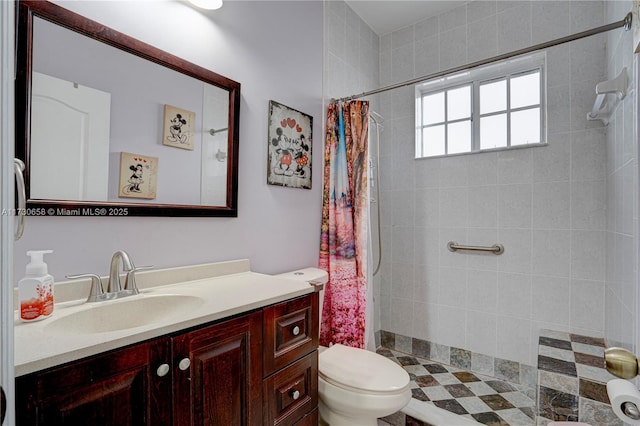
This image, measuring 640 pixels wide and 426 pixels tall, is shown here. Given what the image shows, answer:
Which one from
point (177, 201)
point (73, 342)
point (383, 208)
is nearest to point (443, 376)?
point (383, 208)

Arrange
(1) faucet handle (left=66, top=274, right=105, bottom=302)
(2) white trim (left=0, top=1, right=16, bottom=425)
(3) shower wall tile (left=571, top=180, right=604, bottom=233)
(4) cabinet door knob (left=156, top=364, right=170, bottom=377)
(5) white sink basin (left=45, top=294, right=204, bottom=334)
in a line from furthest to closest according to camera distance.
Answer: (3) shower wall tile (left=571, top=180, right=604, bottom=233) < (1) faucet handle (left=66, top=274, right=105, bottom=302) < (5) white sink basin (left=45, top=294, right=204, bottom=334) < (4) cabinet door knob (left=156, top=364, right=170, bottom=377) < (2) white trim (left=0, top=1, right=16, bottom=425)

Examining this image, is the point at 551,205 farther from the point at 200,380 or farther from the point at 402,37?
the point at 200,380

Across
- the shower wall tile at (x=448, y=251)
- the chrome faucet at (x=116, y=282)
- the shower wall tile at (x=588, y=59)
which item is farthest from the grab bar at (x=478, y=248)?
the chrome faucet at (x=116, y=282)

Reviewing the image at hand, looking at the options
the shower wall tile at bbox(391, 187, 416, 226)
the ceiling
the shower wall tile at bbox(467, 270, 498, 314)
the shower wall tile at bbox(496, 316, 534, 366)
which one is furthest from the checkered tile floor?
the ceiling

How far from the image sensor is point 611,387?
0.62m

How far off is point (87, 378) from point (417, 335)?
2394 millimetres

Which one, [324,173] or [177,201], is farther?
[324,173]

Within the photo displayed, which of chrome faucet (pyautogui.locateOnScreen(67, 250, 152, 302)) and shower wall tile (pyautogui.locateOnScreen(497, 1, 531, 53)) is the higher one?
shower wall tile (pyautogui.locateOnScreen(497, 1, 531, 53))

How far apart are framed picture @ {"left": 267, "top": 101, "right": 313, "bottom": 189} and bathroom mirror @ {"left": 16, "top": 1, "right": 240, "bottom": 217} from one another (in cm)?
29

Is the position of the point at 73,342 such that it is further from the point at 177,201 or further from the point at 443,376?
the point at 443,376

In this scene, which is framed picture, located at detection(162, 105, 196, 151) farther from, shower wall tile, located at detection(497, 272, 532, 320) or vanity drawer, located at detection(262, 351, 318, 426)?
shower wall tile, located at detection(497, 272, 532, 320)

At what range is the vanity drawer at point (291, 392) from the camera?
107 centimetres

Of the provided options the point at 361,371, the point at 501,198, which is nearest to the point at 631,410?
the point at 361,371

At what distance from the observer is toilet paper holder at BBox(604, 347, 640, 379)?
1.86 feet
